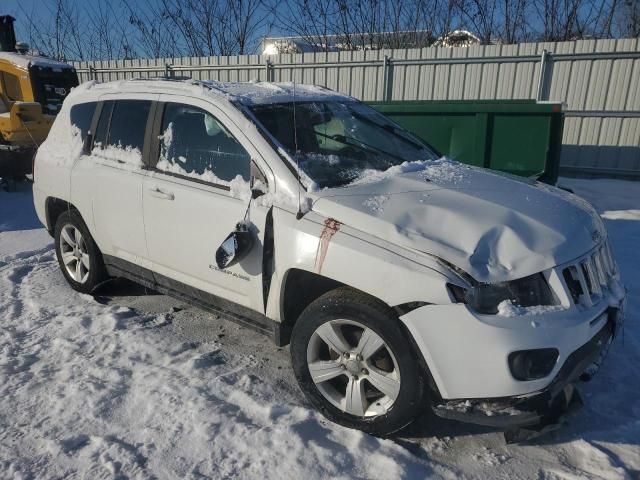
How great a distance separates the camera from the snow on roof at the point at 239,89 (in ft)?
11.1

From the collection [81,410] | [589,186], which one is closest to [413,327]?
[81,410]

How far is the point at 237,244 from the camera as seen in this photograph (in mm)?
2900

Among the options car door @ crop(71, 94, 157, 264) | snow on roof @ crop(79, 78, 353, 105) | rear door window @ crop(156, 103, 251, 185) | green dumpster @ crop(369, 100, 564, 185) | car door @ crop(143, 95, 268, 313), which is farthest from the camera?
green dumpster @ crop(369, 100, 564, 185)

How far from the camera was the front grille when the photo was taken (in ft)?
7.90

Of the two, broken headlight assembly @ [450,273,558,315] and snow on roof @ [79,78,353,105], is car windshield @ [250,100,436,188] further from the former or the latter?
broken headlight assembly @ [450,273,558,315]

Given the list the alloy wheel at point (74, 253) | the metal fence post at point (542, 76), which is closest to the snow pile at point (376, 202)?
the alloy wheel at point (74, 253)

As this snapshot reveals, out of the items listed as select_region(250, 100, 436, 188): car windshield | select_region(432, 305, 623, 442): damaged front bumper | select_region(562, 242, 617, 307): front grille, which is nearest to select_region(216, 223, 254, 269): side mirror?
select_region(250, 100, 436, 188): car windshield

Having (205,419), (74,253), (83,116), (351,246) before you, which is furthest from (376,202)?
(74,253)

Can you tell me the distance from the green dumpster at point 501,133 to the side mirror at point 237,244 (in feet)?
16.1

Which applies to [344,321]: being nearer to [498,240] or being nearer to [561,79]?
[498,240]

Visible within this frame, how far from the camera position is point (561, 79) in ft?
33.5

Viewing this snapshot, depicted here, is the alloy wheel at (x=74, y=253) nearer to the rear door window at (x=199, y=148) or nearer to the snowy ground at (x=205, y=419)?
the snowy ground at (x=205, y=419)

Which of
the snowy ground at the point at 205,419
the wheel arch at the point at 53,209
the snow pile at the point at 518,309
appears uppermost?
the snow pile at the point at 518,309

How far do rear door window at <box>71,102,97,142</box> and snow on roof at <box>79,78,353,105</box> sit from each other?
201 millimetres
